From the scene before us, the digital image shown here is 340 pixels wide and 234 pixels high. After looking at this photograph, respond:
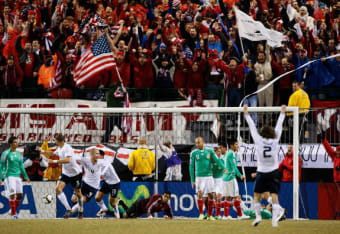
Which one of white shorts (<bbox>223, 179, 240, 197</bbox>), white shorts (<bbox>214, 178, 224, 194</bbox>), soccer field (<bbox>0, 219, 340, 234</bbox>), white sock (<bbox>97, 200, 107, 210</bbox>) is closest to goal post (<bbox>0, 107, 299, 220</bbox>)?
white shorts (<bbox>214, 178, 224, 194</bbox>)

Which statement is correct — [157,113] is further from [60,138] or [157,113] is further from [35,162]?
[35,162]

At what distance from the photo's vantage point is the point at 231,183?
54.5 ft

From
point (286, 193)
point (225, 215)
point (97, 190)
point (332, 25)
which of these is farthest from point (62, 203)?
point (332, 25)

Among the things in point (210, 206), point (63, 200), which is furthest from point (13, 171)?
point (210, 206)

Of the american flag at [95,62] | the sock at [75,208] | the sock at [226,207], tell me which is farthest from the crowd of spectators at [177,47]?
the sock at [75,208]

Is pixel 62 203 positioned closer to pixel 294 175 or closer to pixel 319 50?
pixel 294 175

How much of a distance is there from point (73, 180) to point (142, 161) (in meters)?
1.70

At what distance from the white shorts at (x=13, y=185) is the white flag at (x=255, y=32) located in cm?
641

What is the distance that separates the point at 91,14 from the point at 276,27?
5.29 metres

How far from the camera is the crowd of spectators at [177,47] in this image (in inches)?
712

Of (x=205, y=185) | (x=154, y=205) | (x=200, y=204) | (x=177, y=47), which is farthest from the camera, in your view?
(x=177, y=47)

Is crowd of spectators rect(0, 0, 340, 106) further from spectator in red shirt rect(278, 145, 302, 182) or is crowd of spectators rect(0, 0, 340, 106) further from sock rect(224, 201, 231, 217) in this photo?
sock rect(224, 201, 231, 217)

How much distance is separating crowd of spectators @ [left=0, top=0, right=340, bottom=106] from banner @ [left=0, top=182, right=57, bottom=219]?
288 centimetres

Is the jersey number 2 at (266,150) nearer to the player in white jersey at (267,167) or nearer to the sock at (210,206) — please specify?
the player in white jersey at (267,167)
